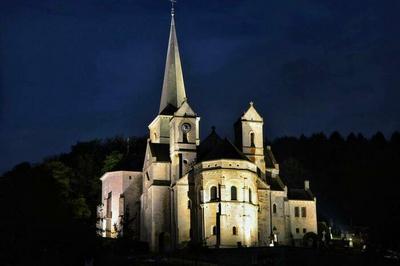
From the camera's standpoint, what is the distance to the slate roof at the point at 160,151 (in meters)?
82.1

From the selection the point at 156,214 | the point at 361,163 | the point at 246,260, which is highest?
the point at 361,163

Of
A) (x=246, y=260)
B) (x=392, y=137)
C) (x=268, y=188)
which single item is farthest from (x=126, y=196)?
(x=392, y=137)

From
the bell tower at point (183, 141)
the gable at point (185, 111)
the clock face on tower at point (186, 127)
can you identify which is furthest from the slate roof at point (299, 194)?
the gable at point (185, 111)

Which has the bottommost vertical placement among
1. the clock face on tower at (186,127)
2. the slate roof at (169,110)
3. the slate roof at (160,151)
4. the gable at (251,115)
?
the slate roof at (160,151)

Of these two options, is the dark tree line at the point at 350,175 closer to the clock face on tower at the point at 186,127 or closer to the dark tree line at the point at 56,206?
the clock face on tower at the point at 186,127

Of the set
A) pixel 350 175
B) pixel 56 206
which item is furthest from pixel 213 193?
pixel 350 175

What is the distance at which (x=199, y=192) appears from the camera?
75875 millimetres

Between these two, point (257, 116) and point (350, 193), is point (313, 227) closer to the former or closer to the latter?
point (257, 116)

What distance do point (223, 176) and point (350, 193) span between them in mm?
37556

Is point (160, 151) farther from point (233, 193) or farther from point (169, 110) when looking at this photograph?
point (233, 193)

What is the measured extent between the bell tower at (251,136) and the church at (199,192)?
0.10m

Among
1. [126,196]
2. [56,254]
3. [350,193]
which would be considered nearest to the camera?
[56,254]

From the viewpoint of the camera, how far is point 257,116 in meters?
83.8

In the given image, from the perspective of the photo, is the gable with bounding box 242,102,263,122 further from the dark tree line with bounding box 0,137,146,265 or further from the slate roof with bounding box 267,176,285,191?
the dark tree line with bounding box 0,137,146,265
